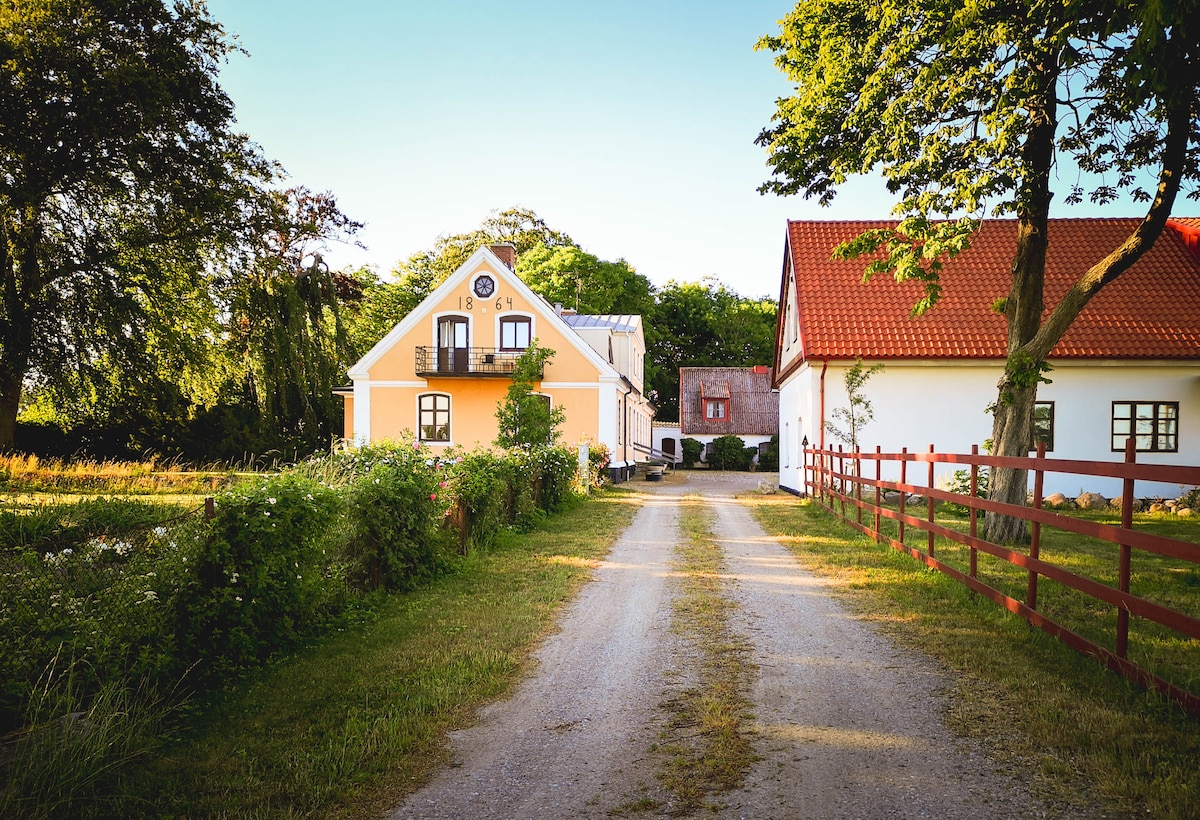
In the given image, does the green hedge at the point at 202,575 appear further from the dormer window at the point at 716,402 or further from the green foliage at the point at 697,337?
the green foliage at the point at 697,337

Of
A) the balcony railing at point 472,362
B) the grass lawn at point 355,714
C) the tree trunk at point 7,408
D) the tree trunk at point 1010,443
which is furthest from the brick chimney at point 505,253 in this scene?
the grass lawn at point 355,714

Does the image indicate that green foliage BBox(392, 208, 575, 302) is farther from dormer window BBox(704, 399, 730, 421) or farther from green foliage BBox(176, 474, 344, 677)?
green foliage BBox(176, 474, 344, 677)

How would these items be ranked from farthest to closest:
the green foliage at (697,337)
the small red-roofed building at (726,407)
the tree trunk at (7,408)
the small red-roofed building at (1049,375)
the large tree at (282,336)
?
1. the green foliage at (697,337)
2. the small red-roofed building at (726,407)
3. the large tree at (282,336)
4. the small red-roofed building at (1049,375)
5. the tree trunk at (7,408)

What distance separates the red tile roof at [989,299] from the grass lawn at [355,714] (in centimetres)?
1411

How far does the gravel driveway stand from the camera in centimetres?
330

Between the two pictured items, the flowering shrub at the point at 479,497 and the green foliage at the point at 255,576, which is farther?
the flowering shrub at the point at 479,497

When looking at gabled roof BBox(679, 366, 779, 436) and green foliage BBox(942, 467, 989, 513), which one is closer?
green foliage BBox(942, 467, 989, 513)

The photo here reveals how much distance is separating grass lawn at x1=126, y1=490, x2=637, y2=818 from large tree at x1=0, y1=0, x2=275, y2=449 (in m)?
15.7

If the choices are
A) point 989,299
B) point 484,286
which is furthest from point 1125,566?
point 484,286

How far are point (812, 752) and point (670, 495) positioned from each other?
18051 mm

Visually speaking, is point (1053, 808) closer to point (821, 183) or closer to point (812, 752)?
point (812, 752)

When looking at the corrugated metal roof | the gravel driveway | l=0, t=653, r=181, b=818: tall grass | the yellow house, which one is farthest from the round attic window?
l=0, t=653, r=181, b=818: tall grass

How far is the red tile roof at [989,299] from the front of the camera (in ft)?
62.2

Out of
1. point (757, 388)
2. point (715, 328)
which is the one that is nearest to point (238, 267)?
point (757, 388)
